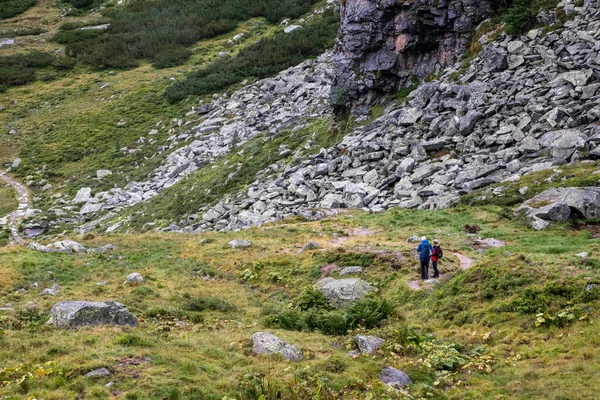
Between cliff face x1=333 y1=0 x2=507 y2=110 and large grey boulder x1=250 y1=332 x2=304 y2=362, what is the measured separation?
35.2 meters

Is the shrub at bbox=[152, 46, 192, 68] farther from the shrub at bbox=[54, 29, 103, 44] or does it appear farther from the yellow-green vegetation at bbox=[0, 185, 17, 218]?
the yellow-green vegetation at bbox=[0, 185, 17, 218]

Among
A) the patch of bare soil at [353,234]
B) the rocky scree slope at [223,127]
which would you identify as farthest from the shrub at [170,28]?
the patch of bare soil at [353,234]

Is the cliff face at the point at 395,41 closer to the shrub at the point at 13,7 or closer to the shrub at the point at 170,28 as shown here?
the shrub at the point at 170,28

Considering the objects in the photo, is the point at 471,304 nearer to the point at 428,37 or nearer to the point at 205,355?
the point at 205,355

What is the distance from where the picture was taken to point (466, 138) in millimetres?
33969

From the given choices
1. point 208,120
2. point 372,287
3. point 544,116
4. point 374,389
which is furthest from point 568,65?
point 208,120

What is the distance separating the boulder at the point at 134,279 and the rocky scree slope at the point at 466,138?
13299 mm

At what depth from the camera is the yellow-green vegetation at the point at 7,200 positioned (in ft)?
164

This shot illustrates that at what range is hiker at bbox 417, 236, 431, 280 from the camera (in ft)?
62.6


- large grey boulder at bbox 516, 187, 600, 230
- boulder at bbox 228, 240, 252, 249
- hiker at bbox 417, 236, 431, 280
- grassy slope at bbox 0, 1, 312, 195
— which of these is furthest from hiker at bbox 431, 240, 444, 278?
grassy slope at bbox 0, 1, 312, 195

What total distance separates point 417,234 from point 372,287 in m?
7.06

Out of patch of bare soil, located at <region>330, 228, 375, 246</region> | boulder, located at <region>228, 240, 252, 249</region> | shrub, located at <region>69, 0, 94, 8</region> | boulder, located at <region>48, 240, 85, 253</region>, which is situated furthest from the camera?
shrub, located at <region>69, 0, 94, 8</region>

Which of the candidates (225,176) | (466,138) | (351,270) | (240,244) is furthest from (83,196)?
(351,270)

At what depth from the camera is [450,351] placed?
13.2m
